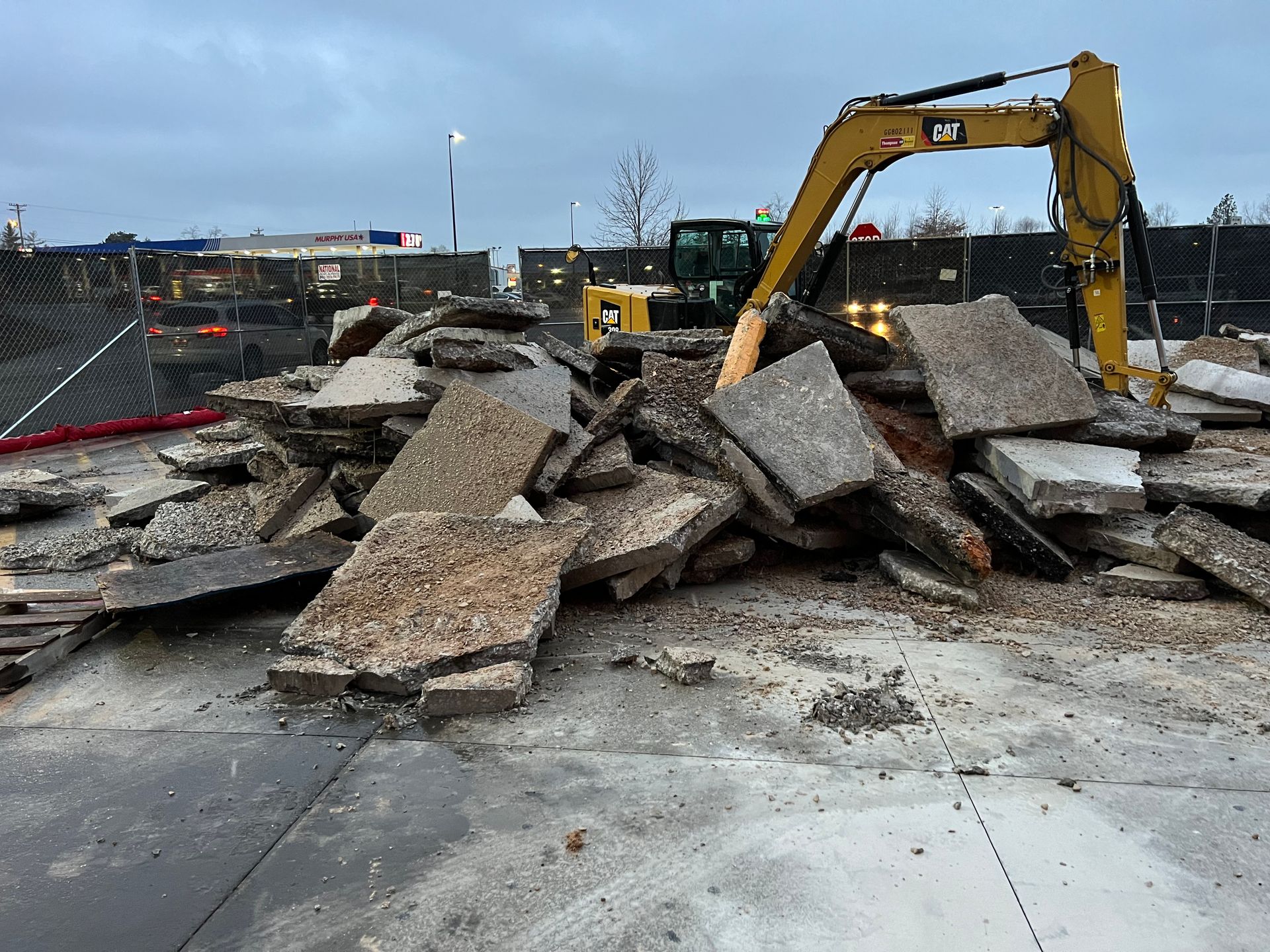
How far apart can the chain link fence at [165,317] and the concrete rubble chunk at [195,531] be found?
6.65 m

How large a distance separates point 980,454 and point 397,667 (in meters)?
4.43

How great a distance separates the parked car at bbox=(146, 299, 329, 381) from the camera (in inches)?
502

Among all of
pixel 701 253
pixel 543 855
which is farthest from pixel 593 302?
pixel 543 855

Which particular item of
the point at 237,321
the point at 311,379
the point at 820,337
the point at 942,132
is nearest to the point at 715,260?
the point at 942,132

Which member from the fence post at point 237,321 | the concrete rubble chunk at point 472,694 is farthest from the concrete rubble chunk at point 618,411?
the fence post at point 237,321

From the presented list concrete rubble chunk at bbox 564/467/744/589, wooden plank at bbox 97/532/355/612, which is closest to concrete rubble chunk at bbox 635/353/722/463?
concrete rubble chunk at bbox 564/467/744/589

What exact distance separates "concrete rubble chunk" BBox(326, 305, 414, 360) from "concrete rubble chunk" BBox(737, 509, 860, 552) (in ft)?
13.3

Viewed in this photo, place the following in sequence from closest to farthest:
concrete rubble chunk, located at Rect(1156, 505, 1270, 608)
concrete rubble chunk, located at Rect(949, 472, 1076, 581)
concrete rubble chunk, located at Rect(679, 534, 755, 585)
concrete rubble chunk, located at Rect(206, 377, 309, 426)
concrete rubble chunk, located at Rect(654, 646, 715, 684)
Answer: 1. concrete rubble chunk, located at Rect(654, 646, 715, 684)
2. concrete rubble chunk, located at Rect(1156, 505, 1270, 608)
3. concrete rubble chunk, located at Rect(949, 472, 1076, 581)
4. concrete rubble chunk, located at Rect(679, 534, 755, 585)
5. concrete rubble chunk, located at Rect(206, 377, 309, 426)

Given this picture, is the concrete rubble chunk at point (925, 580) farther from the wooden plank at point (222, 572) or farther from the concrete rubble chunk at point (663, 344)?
the wooden plank at point (222, 572)

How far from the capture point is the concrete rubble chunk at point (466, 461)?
5.24 meters

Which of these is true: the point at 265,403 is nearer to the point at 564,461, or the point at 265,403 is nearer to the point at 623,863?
the point at 564,461

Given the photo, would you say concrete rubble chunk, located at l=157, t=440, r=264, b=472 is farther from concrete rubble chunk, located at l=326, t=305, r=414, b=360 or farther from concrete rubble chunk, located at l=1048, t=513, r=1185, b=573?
concrete rubble chunk, located at l=1048, t=513, r=1185, b=573

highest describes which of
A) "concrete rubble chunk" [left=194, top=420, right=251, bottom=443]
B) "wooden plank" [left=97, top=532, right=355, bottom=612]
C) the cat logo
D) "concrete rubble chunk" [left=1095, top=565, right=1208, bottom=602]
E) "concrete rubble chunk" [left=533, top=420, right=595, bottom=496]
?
the cat logo

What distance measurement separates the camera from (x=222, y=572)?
4949 millimetres
